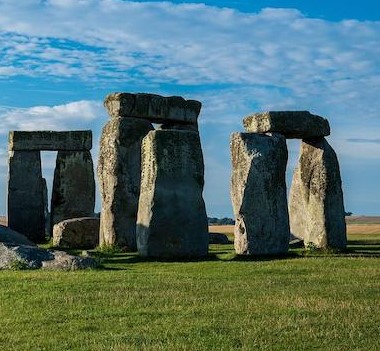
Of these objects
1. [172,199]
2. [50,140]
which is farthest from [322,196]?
[50,140]

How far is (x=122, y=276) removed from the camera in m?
14.8

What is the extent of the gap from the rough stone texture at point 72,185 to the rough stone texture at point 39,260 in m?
15.8

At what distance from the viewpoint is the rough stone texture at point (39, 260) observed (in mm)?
16188

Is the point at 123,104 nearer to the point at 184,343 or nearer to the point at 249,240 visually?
the point at 249,240

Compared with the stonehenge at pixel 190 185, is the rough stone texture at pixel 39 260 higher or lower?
lower

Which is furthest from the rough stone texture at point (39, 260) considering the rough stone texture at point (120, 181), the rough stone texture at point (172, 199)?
the rough stone texture at point (120, 181)

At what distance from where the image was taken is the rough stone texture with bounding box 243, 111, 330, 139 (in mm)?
21047

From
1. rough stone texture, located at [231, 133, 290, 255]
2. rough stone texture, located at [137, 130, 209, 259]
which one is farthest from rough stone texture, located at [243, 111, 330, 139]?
rough stone texture, located at [137, 130, 209, 259]

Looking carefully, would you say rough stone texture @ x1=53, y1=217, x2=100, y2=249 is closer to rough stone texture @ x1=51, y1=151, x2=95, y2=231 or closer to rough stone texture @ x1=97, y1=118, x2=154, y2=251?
rough stone texture @ x1=97, y1=118, x2=154, y2=251

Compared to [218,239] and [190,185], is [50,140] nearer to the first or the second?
[218,239]

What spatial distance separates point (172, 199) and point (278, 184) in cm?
269

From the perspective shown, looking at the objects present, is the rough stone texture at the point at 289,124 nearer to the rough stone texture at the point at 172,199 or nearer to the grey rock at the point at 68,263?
the rough stone texture at the point at 172,199

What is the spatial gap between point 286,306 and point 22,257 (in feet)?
23.8

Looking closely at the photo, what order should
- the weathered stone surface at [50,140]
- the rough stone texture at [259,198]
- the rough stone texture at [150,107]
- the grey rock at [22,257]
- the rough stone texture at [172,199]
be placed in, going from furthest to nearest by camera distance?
1. the weathered stone surface at [50,140]
2. the rough stone texture at [150,107]
3. the rough stone texture at [259,198]
4. the rough stone texture at [172,199]
5. the grey rock at [22,257]
